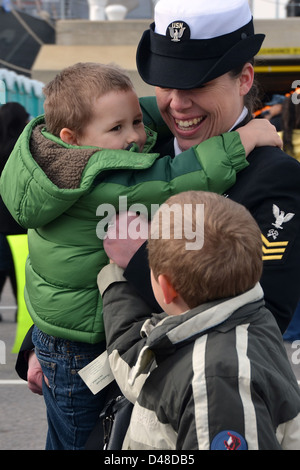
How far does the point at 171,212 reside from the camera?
1706 mm

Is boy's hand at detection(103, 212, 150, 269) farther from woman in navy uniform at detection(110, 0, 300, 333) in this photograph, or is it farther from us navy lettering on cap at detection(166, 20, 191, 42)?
us navy lettering on cap at detection(166, 20, 191, 42)

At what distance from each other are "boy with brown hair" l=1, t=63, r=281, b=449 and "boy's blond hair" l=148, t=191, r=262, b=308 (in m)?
0.29

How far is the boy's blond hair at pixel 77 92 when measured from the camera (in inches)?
85.4

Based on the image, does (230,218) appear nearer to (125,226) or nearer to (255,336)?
(255,336)

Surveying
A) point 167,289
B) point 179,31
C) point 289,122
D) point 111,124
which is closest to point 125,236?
point 167,289

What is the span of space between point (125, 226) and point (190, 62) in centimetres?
46

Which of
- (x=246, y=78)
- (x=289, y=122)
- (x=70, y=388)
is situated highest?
(x=246, y=78)

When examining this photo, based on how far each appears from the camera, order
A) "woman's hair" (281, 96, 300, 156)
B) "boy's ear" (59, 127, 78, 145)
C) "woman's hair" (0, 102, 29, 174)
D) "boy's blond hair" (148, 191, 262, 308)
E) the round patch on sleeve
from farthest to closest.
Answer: "woman's hair" (0, 102, 29, 174)
"woman's hair" (281, 96, 300, 156)
"boy's ear" (59, 127, 78, 145)
"boy's blond hair" (148, 191, 262, 308)
the round patch on sleeve

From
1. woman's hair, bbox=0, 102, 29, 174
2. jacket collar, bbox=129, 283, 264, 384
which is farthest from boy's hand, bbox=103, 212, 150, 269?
woman's hair, bbox=0, 102, 29, 174

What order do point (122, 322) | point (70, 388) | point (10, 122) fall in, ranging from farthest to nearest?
point (10, 122) → point (70, 388) → point (122, 322)

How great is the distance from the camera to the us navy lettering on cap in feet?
6.75

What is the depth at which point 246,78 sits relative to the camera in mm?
2154

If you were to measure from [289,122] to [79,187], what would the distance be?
4.80m

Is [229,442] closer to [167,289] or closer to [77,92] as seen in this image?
[167,289]
